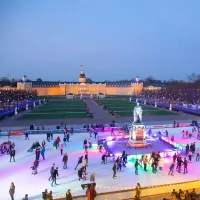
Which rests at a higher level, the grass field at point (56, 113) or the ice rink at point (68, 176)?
the grass field at point (56, 113)

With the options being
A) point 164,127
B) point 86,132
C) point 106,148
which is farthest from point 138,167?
point 164,127

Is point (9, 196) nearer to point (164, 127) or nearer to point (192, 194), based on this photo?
point (192, 194)

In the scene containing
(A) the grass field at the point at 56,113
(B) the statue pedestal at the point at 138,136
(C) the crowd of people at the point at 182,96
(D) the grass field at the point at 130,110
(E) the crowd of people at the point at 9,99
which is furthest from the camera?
(C) the crowd of people at the point at 182,96

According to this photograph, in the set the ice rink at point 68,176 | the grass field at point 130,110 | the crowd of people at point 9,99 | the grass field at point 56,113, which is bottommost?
the ice rink at point 68,176

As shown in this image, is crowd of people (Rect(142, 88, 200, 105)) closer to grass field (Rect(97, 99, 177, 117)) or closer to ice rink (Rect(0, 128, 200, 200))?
grass field (Rect(97, 99, 177, 117))

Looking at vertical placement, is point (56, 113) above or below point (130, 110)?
below

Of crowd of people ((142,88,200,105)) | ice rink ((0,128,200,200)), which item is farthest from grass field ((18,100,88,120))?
crowd of people ((142,88,200,105))

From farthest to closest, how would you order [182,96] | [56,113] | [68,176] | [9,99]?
1. [182,96]
2. [9,99]
3. [56,113]
4. [68,176]

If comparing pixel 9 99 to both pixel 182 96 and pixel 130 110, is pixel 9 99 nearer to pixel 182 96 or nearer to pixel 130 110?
pixel 130 110

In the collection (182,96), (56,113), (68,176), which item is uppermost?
(182,96)

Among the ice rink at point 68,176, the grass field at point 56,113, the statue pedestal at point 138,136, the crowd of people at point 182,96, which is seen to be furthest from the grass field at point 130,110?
the ice rink at point 68,176

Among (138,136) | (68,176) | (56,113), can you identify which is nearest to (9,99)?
(56,113)

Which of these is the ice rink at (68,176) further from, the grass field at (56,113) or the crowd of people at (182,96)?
the crowd of people at (182,96)

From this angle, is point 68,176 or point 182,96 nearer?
point 68,176
